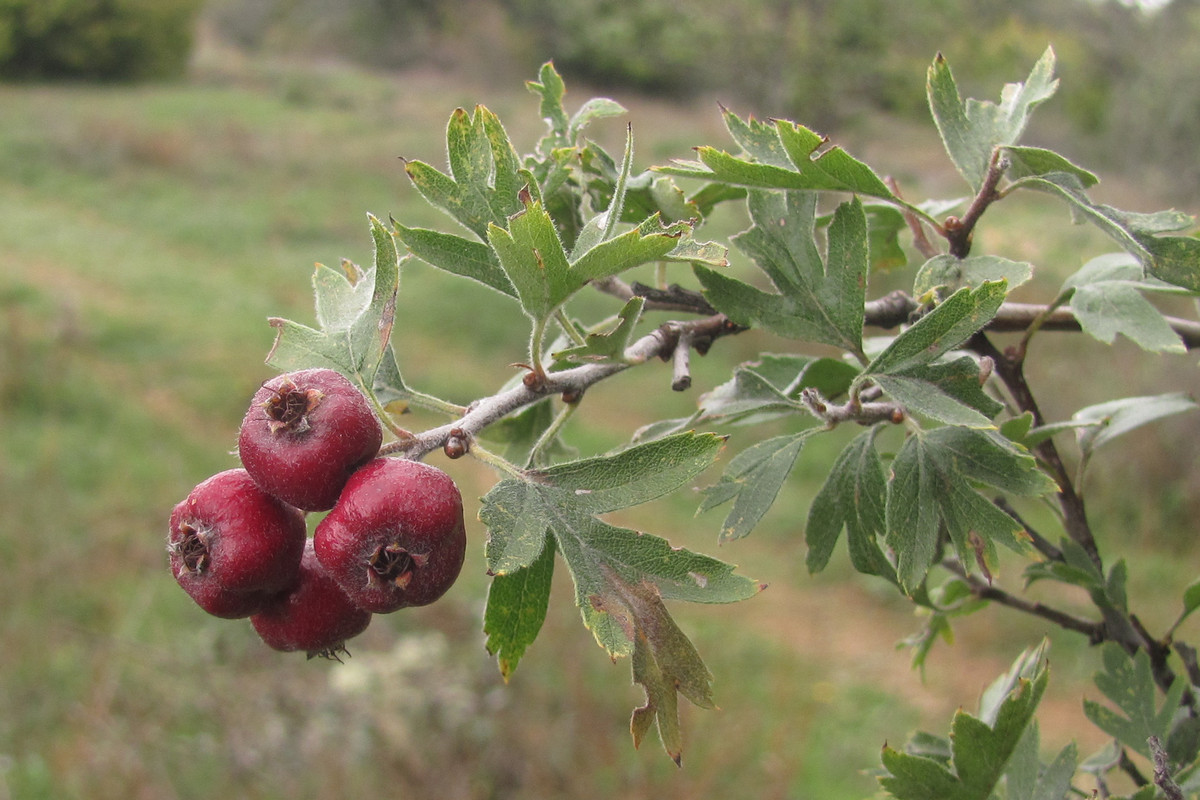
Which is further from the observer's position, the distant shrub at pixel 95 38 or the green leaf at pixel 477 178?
the distant shrub at pixel 95 38

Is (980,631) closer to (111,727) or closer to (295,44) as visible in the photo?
(111,727)

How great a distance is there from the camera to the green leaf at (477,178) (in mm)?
1025

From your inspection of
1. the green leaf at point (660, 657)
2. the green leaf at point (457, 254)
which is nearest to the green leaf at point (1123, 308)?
the green leaf at point (660, 657)

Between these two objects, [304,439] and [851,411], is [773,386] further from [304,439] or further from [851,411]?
[304,439]

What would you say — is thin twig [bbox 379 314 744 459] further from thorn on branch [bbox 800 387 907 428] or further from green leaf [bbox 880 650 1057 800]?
green leaf [bbox 880 650 1057 800]

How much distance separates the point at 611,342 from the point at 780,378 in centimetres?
33

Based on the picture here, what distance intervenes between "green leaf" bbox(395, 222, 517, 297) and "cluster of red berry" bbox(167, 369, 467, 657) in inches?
7.2

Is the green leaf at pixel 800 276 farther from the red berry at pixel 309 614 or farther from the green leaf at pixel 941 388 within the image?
the red berry at pixel 309 614

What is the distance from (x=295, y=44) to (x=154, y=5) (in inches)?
305

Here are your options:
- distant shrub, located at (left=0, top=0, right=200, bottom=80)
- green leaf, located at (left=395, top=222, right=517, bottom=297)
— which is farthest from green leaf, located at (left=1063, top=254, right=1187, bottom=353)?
distant shrub, located at (left=0, top=0, right=200, bottom=80)

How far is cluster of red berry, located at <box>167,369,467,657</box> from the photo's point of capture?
833mm

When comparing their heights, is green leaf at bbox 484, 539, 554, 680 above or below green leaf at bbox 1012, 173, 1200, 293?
below

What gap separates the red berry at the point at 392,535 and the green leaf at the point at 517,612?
10 cm

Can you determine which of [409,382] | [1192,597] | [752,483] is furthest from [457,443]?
[409,382]
